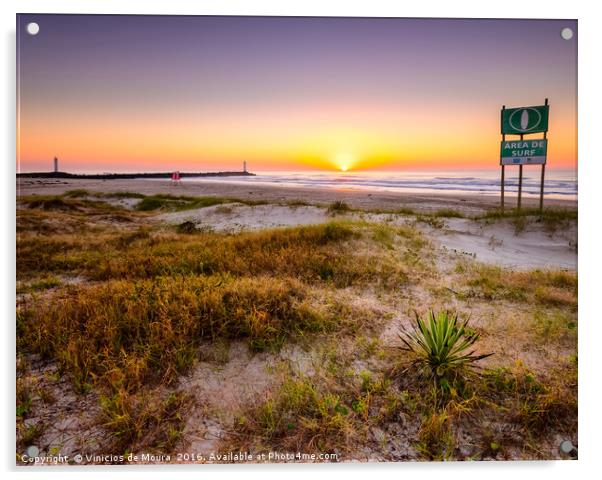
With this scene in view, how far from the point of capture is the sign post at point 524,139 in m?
3.69

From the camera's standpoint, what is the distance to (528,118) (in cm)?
374

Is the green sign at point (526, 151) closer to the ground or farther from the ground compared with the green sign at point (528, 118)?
closer to the ground

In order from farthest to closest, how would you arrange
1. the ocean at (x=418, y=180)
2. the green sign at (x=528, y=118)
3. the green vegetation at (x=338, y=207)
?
1. the green vegetation at (x=338, y=207)
2. the ocean at (x=418, y=180)
3. the green sign at (x=528, y=118)

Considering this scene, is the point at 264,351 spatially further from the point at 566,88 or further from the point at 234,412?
the point at 566,88

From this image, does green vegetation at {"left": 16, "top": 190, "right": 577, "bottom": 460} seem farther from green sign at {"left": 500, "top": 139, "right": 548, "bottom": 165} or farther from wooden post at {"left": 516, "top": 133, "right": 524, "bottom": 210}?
green sign at {"left": 500, "top": 139, "right": 548, "bottom": 165}

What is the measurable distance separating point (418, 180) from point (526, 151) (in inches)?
46.5

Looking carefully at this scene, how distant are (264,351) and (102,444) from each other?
1235 millimetres

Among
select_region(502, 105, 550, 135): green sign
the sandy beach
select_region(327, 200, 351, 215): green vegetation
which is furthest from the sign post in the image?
select_region(327, 200, 351, 215): green vegetation

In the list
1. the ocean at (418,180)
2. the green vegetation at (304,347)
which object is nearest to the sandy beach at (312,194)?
the ocean at (418,180)

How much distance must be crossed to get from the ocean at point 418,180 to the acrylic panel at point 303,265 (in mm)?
40

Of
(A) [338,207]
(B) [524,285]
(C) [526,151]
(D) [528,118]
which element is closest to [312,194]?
(A) [338,207]

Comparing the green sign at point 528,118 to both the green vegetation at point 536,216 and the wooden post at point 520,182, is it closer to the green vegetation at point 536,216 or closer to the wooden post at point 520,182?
the wooden post at point 520,182

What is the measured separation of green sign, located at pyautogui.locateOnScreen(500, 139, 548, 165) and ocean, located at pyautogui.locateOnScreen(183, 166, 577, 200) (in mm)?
127

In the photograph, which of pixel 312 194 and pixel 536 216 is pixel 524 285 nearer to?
pixel 536 216
